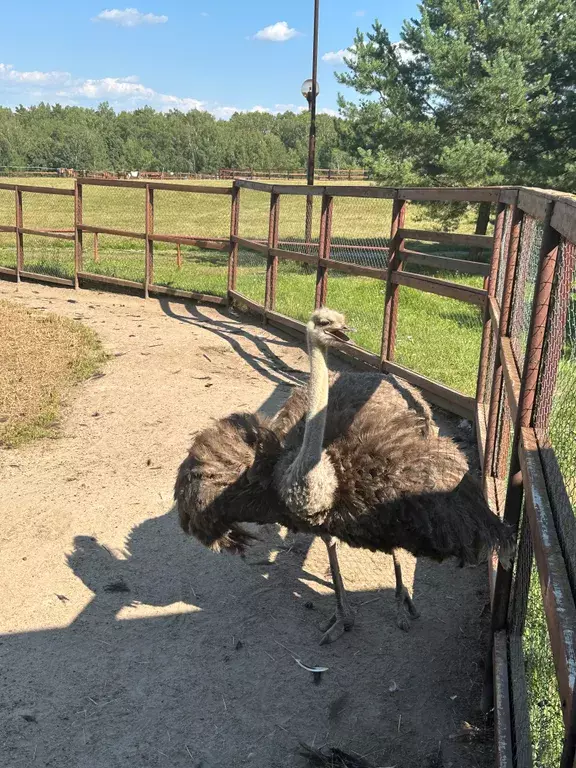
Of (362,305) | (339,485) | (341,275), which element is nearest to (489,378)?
(339,485)

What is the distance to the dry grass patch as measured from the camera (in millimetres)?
6305

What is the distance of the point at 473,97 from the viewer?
15.5 metres

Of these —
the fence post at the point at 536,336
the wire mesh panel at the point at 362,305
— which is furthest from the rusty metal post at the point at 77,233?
the fence post at the point at 536,336

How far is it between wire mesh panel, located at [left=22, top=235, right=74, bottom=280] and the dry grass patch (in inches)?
157

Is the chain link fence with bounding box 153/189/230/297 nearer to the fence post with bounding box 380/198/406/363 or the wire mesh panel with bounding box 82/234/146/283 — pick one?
the wire mesh panel with bounding box 82/234/146/283

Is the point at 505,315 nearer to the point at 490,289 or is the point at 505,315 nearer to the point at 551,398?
the point at 490,289

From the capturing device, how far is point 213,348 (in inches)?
359

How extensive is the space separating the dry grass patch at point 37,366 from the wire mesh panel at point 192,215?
459 inches

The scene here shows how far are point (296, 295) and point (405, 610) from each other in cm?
871

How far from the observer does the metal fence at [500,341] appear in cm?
219

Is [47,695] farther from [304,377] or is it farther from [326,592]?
[304,377]

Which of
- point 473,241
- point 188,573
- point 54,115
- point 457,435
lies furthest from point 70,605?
point 54,115

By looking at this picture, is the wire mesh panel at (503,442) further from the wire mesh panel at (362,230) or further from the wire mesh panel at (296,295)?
the wire mesh panel at (362,230)

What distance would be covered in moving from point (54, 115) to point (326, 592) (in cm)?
16135
